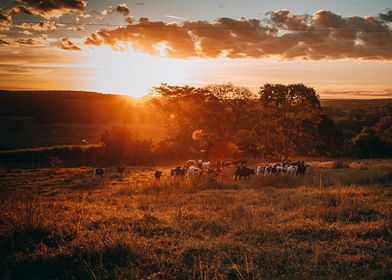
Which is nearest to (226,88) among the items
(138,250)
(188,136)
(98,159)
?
(188,136)

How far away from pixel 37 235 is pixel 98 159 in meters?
52.3

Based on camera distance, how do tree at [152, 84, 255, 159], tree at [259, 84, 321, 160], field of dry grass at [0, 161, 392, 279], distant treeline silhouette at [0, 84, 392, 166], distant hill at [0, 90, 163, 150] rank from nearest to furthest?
field of dry grass at [0, 161, 392, 279], tree at [259, 84, 321, 160], distant treeline silhouette at [0, 84, 392, 166], tree at [152, 84, 255, 159], distant hill at [0, 90, 163, 150]

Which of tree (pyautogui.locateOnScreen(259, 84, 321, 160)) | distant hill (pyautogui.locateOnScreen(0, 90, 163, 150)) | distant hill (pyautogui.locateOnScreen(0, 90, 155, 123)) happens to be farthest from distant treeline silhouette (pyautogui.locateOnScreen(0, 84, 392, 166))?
distant hill (pyautogui.locateOnScreen(0, 90, 155, 123))

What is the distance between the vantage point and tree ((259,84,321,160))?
47.5 metres

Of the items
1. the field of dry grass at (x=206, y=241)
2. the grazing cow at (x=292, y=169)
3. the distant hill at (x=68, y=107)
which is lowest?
the grazing cow at (x=292, y=169)

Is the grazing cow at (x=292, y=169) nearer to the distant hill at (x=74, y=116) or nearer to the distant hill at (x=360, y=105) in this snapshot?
the distant hill at (x=74, y=116)

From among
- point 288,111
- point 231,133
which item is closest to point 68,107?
point 231,133

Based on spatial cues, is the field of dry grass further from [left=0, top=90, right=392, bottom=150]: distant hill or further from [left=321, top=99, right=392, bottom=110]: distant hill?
[left=321, top=99, right=392, bottom=110]: distant hill

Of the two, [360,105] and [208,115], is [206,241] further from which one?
[360,105]

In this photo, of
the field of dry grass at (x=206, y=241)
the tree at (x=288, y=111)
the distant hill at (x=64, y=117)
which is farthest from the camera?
the distant hill at (x=64, y=117)

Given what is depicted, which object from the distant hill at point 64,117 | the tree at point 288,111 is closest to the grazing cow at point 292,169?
the tree at point 288,111

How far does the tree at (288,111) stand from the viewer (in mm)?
47500

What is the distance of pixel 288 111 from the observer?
48594 mm

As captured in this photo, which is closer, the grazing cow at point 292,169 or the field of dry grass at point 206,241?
the field of dry grass at point 206,241
